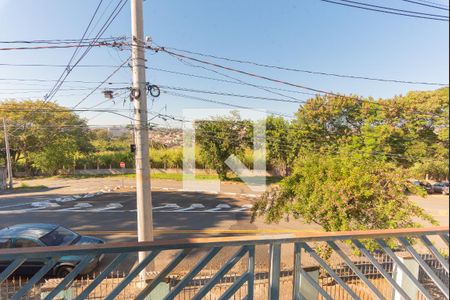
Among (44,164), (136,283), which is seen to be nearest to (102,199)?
(136,283)

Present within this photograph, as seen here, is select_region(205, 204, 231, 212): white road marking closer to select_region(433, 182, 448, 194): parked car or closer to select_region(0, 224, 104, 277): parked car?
select_region(0, 224, 104, 277): parked car

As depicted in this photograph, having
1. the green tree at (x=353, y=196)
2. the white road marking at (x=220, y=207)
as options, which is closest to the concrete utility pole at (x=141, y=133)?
the green tree at (x=353, y=196)

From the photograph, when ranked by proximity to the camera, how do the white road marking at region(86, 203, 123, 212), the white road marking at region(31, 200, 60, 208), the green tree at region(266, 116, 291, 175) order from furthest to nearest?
the green tree at region(266, 116, 291, 175)
the white road marking at region(31, 200, 60, 208)
the white road marking at region(86, 203, 123, 212)

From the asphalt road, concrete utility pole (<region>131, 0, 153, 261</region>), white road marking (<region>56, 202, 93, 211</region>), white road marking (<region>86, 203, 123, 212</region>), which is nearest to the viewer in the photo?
concrete utility pole (<region>131, 0, 153, 261</region>)

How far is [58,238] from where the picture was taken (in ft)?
15.7

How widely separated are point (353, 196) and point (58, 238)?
5974mm

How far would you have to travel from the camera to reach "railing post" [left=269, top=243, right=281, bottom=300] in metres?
1.28

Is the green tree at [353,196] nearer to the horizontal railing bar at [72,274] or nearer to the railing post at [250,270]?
the railing post at [250,270]

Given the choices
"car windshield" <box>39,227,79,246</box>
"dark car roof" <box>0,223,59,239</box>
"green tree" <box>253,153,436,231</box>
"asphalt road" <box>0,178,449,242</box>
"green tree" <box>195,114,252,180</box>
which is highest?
"green tree" <box>195,114,252,180</box>

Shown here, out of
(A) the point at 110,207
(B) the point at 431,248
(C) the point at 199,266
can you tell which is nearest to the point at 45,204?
(A) the point at 110,207

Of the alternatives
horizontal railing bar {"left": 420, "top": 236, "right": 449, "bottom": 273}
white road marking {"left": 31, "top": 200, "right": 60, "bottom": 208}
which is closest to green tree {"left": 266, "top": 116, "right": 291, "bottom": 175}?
white road marking {"left": 31, "top": 200, "right": 60, "bottom": 208}

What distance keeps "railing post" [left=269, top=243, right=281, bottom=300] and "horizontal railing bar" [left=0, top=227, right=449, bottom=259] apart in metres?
0.06

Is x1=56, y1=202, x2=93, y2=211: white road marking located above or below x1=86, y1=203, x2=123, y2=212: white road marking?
above

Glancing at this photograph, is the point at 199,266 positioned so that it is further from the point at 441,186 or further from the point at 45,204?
the point at 45,204
